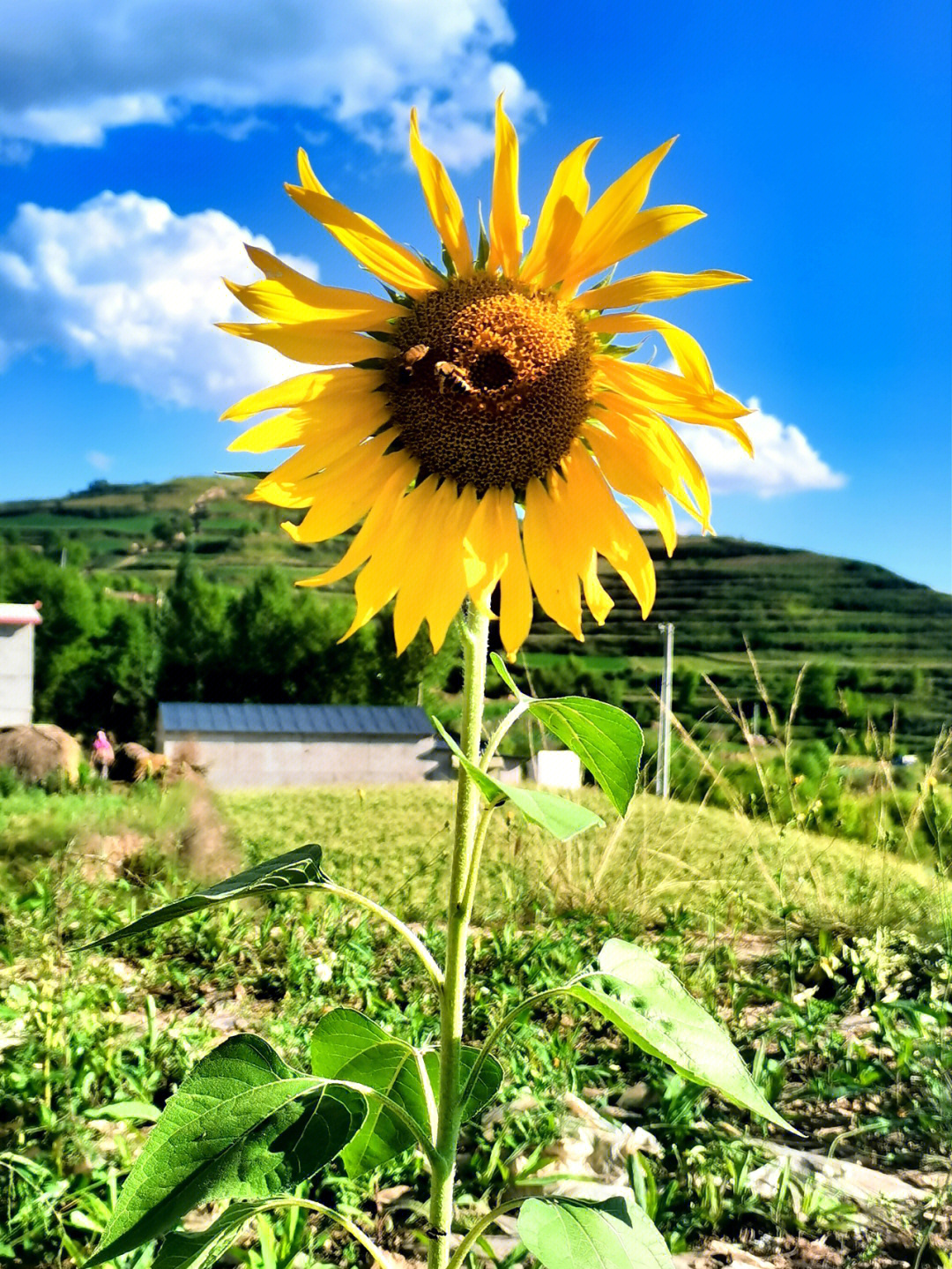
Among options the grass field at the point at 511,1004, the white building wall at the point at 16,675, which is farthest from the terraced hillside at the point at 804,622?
the grass field at the point at 511,1004

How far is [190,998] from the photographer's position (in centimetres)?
393

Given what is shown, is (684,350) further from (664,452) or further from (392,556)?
(392,556)

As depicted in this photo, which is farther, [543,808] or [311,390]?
[311,390]

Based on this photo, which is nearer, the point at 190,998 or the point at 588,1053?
the point at 588,1053

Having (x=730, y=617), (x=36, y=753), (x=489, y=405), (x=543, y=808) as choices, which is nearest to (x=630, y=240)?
(x=489, y=405)

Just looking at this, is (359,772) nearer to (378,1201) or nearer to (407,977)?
(407,977)

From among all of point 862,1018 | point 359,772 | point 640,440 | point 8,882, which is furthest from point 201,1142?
point 359,772

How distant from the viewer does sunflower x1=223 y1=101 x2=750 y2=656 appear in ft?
3.93

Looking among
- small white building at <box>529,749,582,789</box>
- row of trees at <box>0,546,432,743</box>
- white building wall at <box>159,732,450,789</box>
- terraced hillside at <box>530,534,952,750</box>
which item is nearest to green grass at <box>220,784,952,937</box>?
small white building at <box>529,749,582,789</box>

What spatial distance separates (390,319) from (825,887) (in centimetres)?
552

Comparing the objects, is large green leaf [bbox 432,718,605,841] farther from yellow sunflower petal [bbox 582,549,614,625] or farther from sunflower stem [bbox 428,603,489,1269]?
yellow sunflower petal [bbox 582,549,614,625]

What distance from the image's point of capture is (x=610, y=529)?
126 cm

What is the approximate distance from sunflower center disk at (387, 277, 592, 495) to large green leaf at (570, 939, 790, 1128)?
0.63 meters

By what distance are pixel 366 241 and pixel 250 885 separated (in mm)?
750
